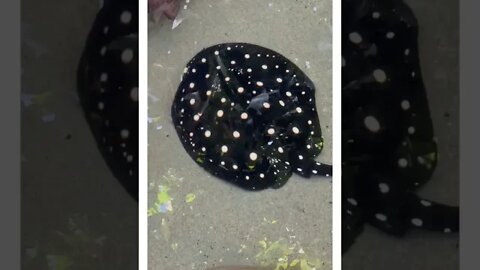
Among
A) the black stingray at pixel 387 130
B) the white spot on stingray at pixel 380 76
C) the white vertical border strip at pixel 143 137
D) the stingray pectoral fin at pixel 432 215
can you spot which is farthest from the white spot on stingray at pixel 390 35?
the white vertical border strip at pixel 143 137

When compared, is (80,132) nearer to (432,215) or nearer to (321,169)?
(321,169)

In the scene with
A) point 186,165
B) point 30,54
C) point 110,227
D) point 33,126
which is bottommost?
point 110,227

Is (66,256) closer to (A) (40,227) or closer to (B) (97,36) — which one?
(A) (40,227)

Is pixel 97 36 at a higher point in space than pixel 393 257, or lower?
higher

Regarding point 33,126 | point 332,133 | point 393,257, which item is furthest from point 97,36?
point 393,257

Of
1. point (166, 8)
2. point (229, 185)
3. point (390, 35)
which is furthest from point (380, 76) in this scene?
point (166, 8)

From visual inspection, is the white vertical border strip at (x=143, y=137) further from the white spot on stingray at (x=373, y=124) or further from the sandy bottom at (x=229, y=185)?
the white spot on stingray at (x=373, y=124)
